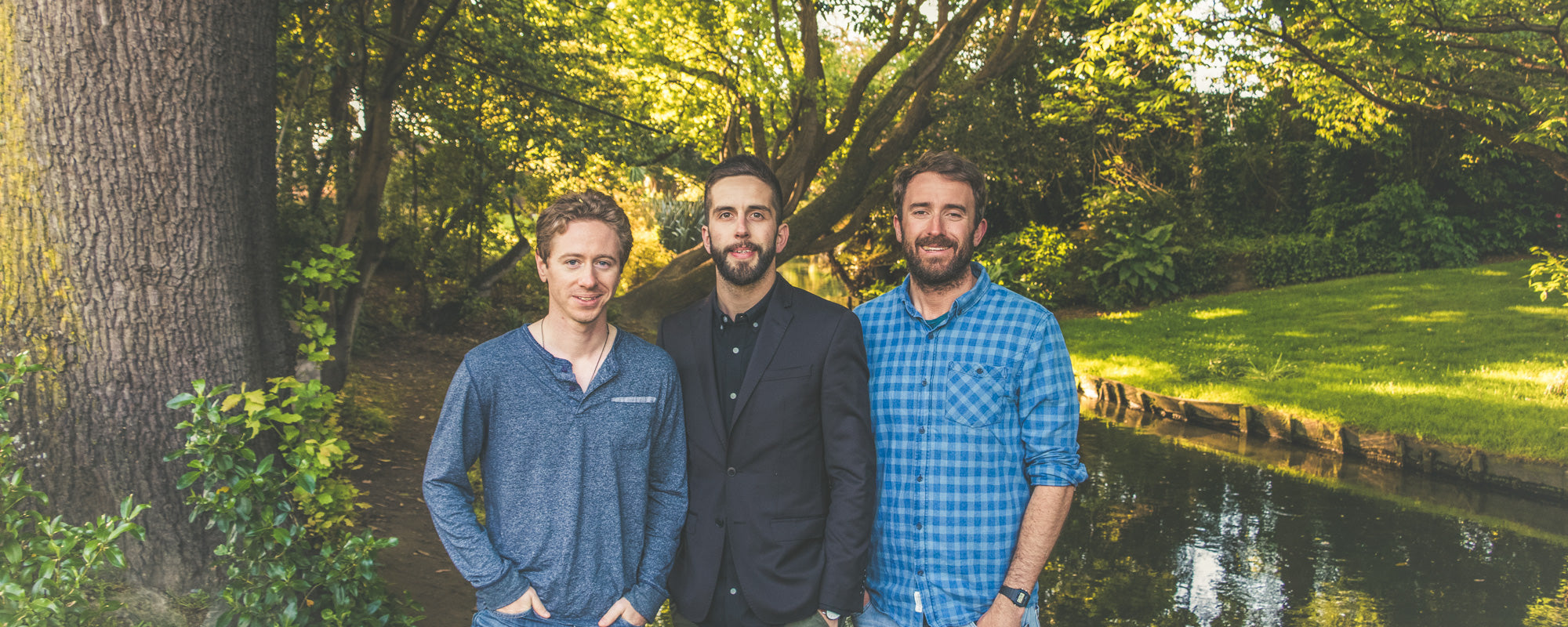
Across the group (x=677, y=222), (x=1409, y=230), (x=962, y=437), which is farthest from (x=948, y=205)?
(x=1409, y=230)

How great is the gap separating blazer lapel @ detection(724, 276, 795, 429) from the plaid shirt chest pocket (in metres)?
0.49

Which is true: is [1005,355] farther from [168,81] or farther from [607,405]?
[168,81]

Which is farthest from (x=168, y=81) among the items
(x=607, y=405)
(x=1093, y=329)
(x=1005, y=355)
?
(x=1093, y=329)

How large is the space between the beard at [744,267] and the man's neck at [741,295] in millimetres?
24

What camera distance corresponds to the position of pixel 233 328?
2.90 m

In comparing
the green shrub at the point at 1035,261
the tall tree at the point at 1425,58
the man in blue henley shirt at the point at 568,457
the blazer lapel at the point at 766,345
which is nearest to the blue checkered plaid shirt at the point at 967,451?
the blazer lapel at the point at 766,345

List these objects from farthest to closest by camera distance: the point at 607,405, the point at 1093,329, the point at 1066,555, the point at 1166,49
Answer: the point at 1093,329 < the point at 1166,49 < the point at 1066,555 < the point at 607,405

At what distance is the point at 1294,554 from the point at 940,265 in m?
4.54

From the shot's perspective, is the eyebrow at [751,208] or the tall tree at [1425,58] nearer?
the eyebrow at [751,208]

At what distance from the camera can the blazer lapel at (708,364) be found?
228cm

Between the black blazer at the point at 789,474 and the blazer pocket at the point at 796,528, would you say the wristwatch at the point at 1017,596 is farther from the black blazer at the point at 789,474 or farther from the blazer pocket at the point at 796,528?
the blazer pocket at the point at 796,528

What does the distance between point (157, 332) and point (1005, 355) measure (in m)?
2.58

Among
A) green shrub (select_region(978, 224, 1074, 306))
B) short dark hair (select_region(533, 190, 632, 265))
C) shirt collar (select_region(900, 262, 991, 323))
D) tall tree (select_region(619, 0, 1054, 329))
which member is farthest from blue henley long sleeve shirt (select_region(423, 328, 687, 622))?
green shrub (select_region(978, 224, 1074, 306))

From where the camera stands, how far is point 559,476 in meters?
2.16
